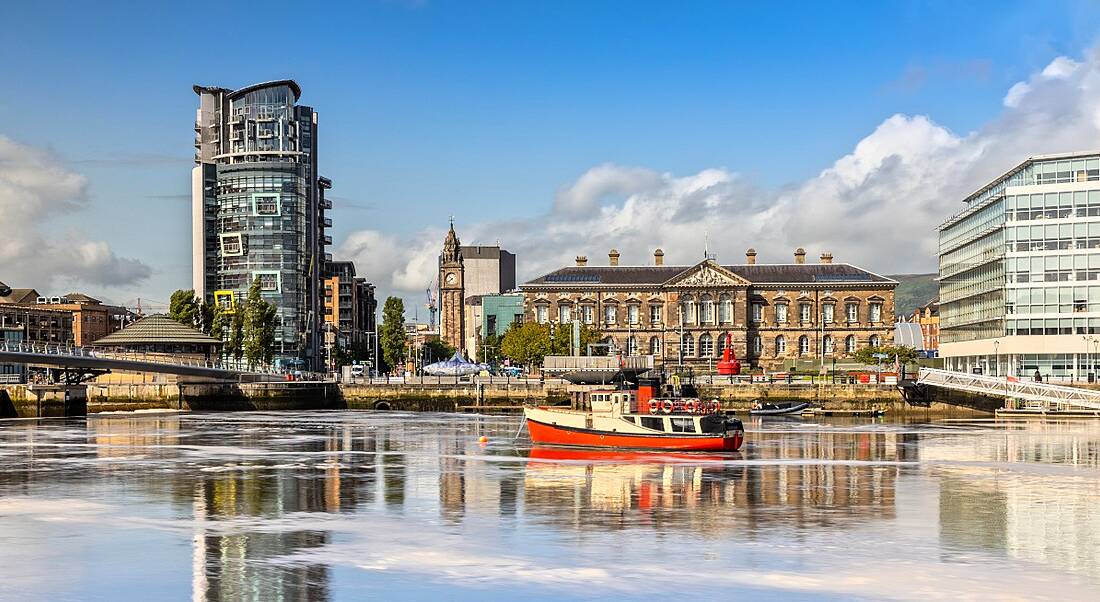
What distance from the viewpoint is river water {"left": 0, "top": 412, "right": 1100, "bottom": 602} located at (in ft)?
109

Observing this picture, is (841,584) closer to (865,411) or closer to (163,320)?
(865,411)

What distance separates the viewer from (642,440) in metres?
73.3

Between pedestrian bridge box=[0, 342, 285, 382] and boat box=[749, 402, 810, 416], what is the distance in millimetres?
60115

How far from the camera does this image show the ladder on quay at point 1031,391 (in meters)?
114

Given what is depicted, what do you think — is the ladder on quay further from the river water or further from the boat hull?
the boat hull

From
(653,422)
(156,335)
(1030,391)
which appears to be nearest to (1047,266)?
(1030,391)

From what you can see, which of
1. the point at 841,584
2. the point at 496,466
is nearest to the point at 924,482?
the point at 496,466

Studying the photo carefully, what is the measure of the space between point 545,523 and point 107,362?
9403 cm

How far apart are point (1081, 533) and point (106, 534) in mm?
31056

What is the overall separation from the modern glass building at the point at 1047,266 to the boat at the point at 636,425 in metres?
66.4

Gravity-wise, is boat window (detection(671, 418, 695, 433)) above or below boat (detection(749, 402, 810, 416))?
above

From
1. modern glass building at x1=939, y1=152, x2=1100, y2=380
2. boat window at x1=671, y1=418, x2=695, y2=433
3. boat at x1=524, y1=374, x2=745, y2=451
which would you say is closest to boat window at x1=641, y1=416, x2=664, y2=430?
boat at x1=524, y1=374, x2=745, y2=451

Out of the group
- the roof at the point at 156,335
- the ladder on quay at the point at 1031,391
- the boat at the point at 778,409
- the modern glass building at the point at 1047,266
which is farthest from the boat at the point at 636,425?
the roof at the point at 156,335

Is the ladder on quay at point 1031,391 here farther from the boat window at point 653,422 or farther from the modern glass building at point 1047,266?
the boat window at point 653,422
